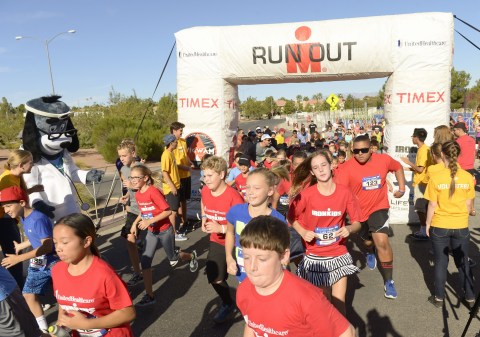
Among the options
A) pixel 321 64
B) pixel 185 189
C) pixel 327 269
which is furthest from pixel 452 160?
pixel 185 189

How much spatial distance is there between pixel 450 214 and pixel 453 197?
19 cm

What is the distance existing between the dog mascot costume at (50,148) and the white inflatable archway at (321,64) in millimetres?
3191

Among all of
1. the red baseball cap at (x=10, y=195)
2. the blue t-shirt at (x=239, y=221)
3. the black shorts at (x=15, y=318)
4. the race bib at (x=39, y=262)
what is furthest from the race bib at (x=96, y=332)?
the red baseball cap at (x=10, y=195)

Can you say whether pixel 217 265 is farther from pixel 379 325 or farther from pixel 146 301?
pixel 379 325

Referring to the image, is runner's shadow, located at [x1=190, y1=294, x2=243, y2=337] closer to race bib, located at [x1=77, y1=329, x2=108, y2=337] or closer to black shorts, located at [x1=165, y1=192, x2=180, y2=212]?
race bib, located at [x1=77, y1=329, x2=108, y2=337]

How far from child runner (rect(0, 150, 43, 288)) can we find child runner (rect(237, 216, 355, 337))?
3.34 metres

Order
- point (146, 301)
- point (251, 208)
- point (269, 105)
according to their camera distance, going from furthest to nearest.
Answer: point (269, 105) → point (146, 301) → point (251, 208)

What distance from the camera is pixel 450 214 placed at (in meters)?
4.05

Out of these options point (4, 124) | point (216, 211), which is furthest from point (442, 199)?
point (4, 124)

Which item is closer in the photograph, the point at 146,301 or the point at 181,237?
the point at 146,301

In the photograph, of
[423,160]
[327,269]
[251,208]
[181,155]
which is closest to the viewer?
[251,208]

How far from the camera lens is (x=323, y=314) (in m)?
1.75

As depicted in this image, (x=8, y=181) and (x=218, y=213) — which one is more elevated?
(x=8, y=181)

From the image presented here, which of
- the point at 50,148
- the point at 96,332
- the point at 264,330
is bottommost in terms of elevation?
the point at 96,332
